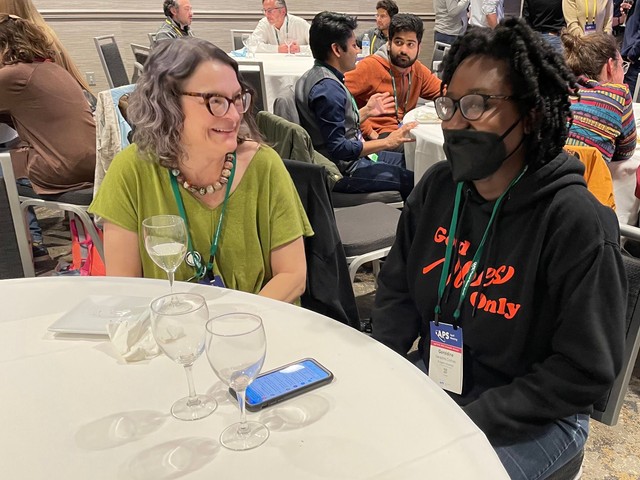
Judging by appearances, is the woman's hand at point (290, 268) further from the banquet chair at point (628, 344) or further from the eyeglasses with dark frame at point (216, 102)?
the banquet chair at point (628, 344)

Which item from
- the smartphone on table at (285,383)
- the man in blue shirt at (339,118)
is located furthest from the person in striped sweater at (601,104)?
the smartphone on table at (285,383)

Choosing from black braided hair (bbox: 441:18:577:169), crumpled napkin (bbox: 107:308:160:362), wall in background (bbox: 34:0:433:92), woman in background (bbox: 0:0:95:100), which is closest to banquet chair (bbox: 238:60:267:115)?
woman in background (bbox: 0:0:95:100)

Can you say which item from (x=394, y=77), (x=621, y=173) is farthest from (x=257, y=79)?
(x=621, y=173)

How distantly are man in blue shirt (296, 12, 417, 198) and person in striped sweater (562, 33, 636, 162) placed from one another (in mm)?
803

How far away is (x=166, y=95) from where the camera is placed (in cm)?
152

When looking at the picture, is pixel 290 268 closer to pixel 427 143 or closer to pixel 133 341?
pixel 133 341

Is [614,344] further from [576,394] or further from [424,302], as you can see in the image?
[424,302]

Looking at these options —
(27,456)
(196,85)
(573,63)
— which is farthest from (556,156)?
(573,63)

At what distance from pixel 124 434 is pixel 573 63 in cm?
231

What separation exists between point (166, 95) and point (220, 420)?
962 millimetres

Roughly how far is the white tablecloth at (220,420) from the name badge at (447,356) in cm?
31

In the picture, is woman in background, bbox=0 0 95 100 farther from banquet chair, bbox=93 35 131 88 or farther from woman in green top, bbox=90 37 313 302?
banquet chair, bbox=93 35 131 88

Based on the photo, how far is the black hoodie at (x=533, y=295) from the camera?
1069 mm

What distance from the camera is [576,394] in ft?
3.58
